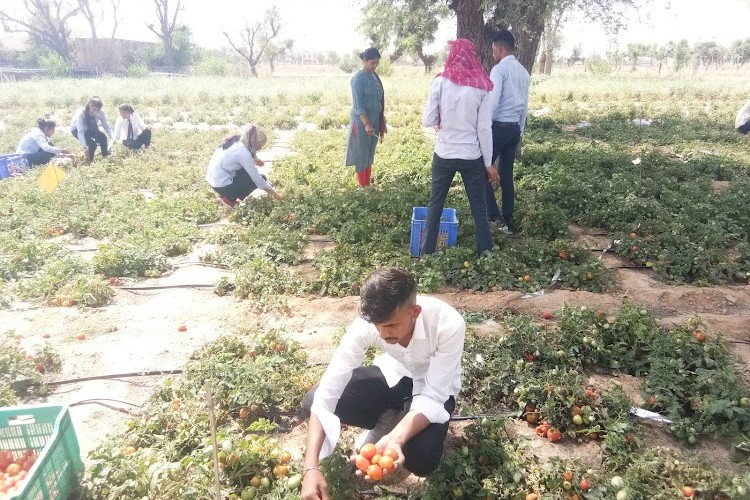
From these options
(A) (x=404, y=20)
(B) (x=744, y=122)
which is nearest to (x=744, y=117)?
(B) (x=744, y=122)

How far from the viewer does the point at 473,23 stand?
810 centimetres

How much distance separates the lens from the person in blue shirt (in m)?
5.29

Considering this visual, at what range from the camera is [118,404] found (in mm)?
3432

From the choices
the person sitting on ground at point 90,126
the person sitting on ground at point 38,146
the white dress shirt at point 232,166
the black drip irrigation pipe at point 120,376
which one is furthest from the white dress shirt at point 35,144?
the black drip irrigation pipe at point 120,376

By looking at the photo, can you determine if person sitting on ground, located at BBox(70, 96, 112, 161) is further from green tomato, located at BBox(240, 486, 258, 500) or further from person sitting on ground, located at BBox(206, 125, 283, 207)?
green tomato, located at BBox(240, 486, 258, 500)

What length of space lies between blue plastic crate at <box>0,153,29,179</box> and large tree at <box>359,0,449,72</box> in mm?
7003

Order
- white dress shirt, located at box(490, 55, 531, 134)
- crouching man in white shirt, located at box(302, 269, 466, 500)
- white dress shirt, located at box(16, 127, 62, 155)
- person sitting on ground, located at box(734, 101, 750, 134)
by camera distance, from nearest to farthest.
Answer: crouching man in white shirt, located at box(302, 269, 466, 500), white dress shirt, located at box(490, 55, 531, 134), white dress shirt, located at box(16, 127, 62, 155), person sitting on ground, located at box(734, 101, 750, 134)

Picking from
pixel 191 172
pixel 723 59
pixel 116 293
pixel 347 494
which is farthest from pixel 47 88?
pixel 723 59

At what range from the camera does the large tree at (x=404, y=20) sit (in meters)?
9.45

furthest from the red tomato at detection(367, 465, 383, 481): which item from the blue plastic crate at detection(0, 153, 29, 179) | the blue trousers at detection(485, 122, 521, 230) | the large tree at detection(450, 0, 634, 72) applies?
the blue plastic crate at detection(0, 153, 29, 179)

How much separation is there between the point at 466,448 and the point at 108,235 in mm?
5192

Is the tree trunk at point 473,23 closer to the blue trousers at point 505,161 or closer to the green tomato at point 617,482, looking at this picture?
the blue trousers at point 505,161

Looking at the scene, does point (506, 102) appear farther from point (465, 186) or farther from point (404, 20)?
point (404, 20)

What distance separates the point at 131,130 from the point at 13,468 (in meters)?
9.53
